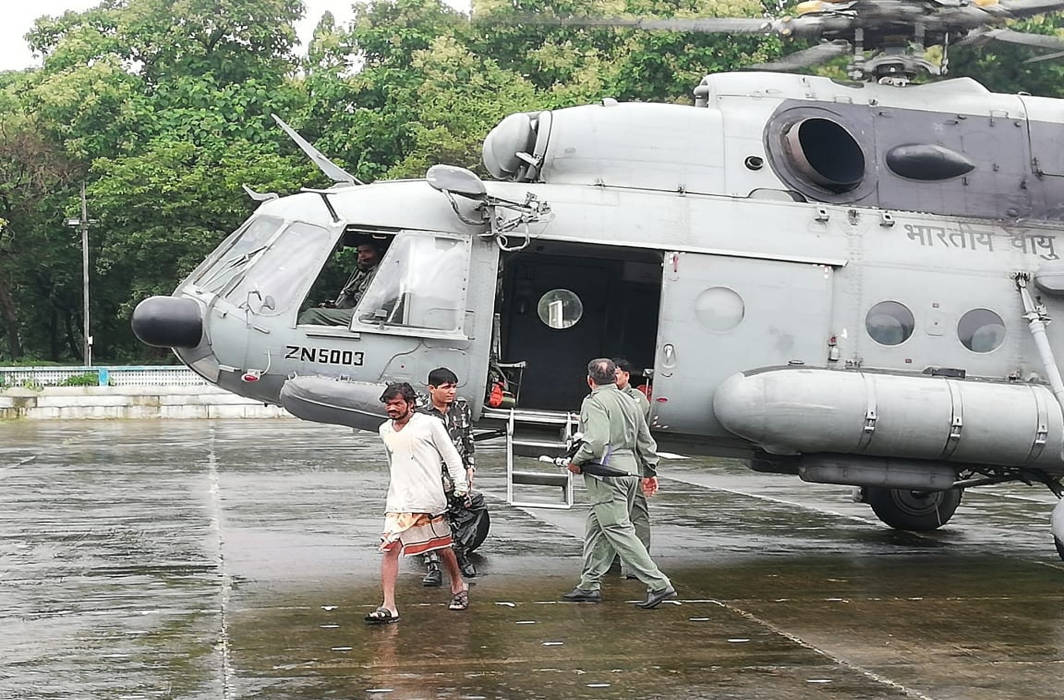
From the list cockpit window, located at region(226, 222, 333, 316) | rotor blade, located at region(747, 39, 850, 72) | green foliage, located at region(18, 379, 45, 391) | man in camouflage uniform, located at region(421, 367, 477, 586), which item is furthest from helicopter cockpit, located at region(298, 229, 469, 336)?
green foliage, located at region(18, 379, 45, 391)

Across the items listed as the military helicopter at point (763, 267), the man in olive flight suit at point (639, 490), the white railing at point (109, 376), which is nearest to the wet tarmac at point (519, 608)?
the man in olive flight suit at point (639, 490)

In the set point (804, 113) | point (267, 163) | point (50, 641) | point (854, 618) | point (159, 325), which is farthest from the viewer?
point (267, 163)

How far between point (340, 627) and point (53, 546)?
15.4 ft

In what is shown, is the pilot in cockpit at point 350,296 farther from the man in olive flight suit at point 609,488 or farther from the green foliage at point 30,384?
the green foliage at point 30,384

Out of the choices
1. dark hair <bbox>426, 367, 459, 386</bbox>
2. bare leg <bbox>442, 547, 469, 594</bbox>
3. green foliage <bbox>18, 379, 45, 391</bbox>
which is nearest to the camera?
bare leg <bbox>442, 547, 469, 594</bbox>

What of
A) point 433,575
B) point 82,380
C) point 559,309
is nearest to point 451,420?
point 433,575

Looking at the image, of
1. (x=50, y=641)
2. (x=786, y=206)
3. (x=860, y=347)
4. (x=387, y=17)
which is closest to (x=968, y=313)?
(x=860, y=347)

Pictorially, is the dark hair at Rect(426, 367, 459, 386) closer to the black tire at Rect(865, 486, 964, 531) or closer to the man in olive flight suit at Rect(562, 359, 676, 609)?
the man in olive flight suit at Rect(562, 359, 676, 609)

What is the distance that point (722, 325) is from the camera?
10.5 meters

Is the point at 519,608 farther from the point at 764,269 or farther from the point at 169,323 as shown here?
the point at 169,323

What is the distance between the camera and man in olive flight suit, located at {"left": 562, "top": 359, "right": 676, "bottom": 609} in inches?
348

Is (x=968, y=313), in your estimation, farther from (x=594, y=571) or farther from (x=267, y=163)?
(x=267, y=163)

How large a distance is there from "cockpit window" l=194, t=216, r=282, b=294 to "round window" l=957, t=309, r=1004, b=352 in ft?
18.2

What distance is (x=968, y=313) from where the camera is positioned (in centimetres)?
1086
